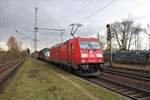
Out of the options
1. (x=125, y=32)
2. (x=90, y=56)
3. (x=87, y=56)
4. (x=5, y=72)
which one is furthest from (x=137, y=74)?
(x=125, y=32)

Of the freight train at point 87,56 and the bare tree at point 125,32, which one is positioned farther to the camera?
the bare tree at point 125,32

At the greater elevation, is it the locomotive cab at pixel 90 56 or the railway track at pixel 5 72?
the locomotive cab at pixel 90 56

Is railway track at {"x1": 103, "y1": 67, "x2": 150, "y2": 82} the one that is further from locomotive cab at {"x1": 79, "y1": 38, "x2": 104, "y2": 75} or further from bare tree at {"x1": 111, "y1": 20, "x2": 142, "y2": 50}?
bare tree at {"x1": 111, "y1": 20, "x2": 142, "y2": 50}

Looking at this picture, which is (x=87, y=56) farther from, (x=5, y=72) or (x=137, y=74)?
(x=5, y=72)

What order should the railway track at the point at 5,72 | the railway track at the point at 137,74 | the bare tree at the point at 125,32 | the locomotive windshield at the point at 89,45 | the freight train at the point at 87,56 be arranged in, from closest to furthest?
1. the railway track at the point at 137,74
2. the railway track at the point at 5,72
3. the freight train at the point at 87,56
4. the locomotive windshield at the point at 89,45
5. the bare tree at the point at 125,32

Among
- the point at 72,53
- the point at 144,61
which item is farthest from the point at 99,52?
the point at 144,61

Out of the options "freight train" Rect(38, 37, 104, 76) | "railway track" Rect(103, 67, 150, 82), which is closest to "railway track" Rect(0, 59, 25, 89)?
"freight train" Rect(38, 37, 104, 76)

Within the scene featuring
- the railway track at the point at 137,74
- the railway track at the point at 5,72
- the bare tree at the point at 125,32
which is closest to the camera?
the railway track at the point at 137,74

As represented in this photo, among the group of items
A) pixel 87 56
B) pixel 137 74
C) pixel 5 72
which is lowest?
pixel 5 72

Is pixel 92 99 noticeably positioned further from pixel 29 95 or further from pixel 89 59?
pixel 89 59

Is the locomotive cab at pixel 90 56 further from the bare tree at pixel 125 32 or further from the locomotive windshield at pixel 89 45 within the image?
the bare tree at pixel 125 32

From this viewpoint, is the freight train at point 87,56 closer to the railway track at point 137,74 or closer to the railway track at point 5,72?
the railway track at point 137,74

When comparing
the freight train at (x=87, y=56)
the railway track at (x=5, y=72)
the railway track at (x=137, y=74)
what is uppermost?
the freight train at (x=87, y=56)

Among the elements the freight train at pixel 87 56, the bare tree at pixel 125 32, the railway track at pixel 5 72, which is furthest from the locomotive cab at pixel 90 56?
the bare tree at pixel 125 32
